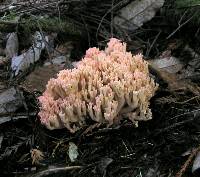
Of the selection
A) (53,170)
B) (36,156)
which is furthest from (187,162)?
(36,156)

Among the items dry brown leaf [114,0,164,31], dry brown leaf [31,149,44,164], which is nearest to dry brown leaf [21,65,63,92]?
dry brown leaf [31,149,44,164]

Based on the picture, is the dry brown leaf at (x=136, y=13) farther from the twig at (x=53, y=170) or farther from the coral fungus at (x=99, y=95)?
the twig at (x=53, y=170)

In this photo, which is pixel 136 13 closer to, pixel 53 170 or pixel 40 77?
pixel 40 77

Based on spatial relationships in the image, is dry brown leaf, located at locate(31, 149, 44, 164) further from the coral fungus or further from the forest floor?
the coral fungus

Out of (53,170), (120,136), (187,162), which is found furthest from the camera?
(120,136)

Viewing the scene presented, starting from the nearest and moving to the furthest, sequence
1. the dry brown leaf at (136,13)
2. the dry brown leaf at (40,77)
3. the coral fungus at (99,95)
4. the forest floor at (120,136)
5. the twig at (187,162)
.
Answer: the twig at (187,162) < the forest floor at (120,136) < the coral fungus at (99,95) < the dry brown leaf at (40,77) < the dry brown leaf at (136,13)

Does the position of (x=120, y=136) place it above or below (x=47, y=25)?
below

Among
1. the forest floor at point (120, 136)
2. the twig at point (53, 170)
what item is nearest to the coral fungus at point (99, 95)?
the forest floor at point (120, 136)

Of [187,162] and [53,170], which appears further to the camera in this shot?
[53,170]

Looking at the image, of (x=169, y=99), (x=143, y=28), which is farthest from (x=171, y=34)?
(x=169, y=99)
